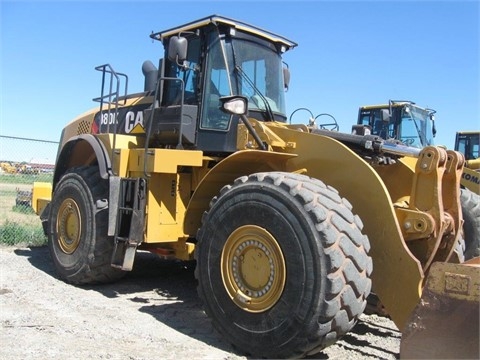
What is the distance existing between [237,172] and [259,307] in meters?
1.56

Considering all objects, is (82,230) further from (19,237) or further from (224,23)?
(19,237)

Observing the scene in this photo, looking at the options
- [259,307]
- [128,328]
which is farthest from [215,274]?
[128,328]

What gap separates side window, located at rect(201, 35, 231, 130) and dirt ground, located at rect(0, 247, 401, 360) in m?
1.97

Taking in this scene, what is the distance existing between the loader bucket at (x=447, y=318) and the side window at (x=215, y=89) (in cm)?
295

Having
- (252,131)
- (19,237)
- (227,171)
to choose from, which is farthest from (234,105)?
(19,237)

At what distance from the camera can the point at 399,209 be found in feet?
13.6

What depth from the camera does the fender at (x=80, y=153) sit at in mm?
6151

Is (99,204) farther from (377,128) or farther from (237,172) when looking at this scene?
(377,128)

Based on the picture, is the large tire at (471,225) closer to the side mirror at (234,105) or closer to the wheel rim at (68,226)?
the side mirror at (234,105)

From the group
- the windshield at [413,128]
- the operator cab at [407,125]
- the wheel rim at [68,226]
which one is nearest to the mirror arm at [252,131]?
the wheel rim at [68,226]

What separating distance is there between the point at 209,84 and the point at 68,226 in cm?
Result: 264

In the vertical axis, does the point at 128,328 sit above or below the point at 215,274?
below

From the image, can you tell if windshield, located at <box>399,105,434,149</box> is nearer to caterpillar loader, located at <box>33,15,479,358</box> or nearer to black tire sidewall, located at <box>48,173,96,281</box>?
caterpillar loader, located at <box>33,15,479,358</box>

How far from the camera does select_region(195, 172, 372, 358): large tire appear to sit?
3.60 meters
